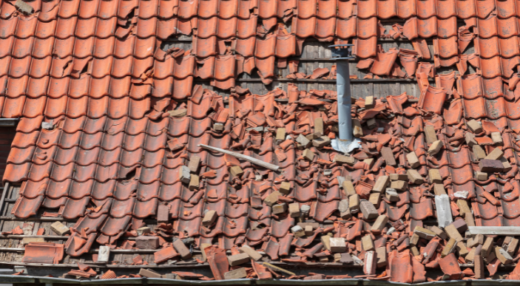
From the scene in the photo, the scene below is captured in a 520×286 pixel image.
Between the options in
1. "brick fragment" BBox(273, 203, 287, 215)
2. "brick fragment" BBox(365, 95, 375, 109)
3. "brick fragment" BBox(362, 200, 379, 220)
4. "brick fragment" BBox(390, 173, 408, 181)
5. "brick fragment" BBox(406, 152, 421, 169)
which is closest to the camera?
"brick fragment" BBox(362, 200, 379, 220)

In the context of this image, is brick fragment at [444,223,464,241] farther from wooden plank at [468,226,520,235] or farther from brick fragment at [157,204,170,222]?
brick fragment at [157,204,170,222]

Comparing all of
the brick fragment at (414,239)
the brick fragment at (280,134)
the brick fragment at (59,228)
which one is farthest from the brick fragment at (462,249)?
the brick fragment at (59,228)

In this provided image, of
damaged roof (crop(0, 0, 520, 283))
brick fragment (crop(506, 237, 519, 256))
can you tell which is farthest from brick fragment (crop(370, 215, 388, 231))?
brick fragment (crop(506, 237, 519, 256))

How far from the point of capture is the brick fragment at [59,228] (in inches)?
226

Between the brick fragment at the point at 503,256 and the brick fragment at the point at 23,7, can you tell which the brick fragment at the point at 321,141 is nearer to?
the brick fragment at the point at 503,256

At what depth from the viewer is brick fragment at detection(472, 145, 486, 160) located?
6216mm

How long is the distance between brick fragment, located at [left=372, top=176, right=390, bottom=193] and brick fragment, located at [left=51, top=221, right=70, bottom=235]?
123 inches

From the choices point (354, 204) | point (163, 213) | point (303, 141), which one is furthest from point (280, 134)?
point (163, 213)

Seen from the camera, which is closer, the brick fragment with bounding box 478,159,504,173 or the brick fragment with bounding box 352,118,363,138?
the brick fragment with bounding box 478,159,504,173

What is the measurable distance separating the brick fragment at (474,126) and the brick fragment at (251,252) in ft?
9.23

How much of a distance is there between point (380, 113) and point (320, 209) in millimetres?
1475

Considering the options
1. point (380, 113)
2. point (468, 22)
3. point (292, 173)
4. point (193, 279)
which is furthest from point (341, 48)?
point (193, 279)

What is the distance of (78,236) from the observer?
224 inches

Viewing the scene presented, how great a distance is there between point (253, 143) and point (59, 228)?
2.21 meters
